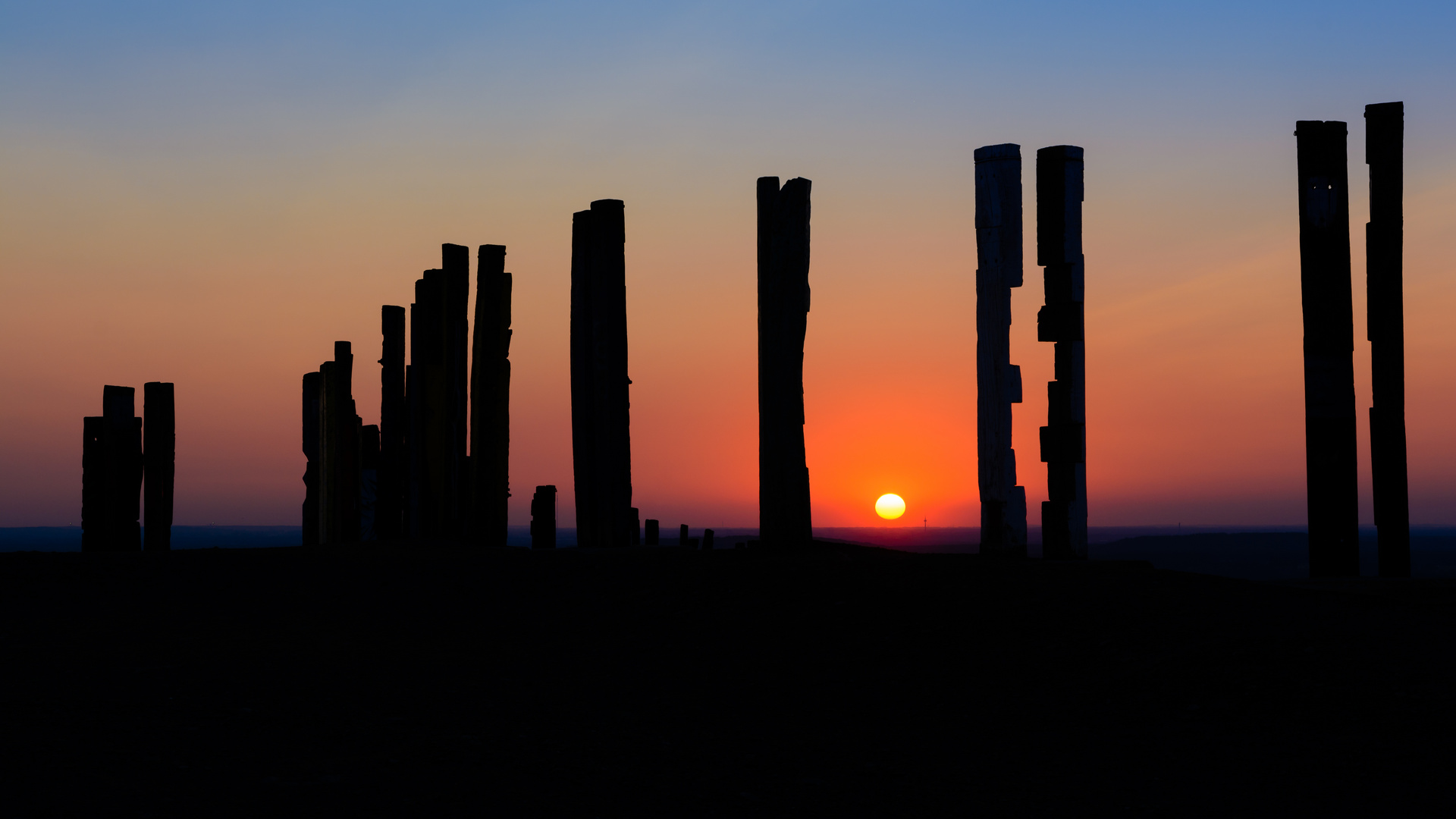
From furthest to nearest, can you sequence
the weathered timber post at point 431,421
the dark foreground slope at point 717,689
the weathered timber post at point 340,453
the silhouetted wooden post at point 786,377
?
the weathered timber post at point 340,453
the weathered timber post at point 431,421
the silhouetted wooden post at point 786,377
the dark foreground slope at point 717,689

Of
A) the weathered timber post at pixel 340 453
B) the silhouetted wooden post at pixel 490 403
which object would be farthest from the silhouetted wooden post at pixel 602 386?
the weathered timber post at pixel 340 453

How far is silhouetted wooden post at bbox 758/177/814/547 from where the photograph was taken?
9.97 metres

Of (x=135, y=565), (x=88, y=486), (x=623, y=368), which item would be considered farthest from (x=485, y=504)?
(x=88, y=486)

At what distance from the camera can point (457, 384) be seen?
41.2ft

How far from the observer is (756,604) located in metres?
8.14

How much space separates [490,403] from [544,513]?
127 centimetres

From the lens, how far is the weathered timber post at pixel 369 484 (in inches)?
522

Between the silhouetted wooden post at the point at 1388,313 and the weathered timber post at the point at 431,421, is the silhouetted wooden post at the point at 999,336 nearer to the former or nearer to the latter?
the silhouetted wooden post at the point at 1388,313

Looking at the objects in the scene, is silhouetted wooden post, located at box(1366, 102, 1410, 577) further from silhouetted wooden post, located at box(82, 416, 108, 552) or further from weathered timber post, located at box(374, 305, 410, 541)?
silhouetted wooden post, located at box(82, 416, 108, 552)

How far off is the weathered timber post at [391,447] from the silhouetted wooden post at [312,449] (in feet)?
5.49

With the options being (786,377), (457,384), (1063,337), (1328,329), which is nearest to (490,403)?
(457,384)

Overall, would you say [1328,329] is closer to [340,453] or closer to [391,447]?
[391,447]

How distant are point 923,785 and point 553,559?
5.32 metres

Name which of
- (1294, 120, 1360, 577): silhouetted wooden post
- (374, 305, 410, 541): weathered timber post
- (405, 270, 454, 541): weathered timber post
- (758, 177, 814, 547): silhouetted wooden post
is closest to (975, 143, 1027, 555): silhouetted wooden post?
(758, 177, 814, 547): silhouetted wooden post
